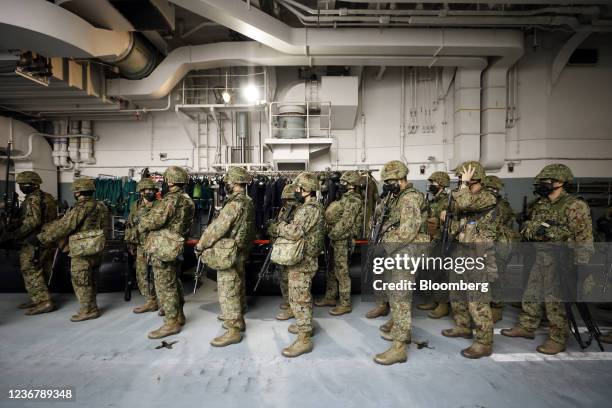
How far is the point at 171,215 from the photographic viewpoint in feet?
10.6

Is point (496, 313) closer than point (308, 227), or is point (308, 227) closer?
point (308, 227)

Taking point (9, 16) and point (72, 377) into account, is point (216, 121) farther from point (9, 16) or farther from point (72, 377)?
point (72, 377)

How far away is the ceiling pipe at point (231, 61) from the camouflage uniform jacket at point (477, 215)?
139 inches

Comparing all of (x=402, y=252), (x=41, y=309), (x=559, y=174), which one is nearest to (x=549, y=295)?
(x=559, y=174)

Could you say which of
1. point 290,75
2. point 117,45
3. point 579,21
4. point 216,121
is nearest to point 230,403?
point 117,45

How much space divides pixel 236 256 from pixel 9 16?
381 cm

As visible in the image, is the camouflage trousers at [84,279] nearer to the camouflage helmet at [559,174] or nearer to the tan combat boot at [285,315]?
the tan combat boot at [285,315]

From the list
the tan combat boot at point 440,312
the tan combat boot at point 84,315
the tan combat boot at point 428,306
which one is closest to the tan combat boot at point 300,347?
the tan combat boot at point 440,312

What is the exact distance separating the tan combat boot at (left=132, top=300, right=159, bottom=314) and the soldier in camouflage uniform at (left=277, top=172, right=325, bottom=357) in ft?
7.21

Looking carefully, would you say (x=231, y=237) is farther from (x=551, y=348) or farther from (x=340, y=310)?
(x=551, y=348)

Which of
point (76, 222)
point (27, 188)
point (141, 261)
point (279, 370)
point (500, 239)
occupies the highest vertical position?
point (27, 188)

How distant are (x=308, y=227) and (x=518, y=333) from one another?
2.60 m

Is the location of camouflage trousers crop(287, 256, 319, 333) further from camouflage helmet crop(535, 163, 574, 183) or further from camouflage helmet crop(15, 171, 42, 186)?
camouflage helmet crop(15, 171, 42, 186)

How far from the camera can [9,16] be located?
342cm
